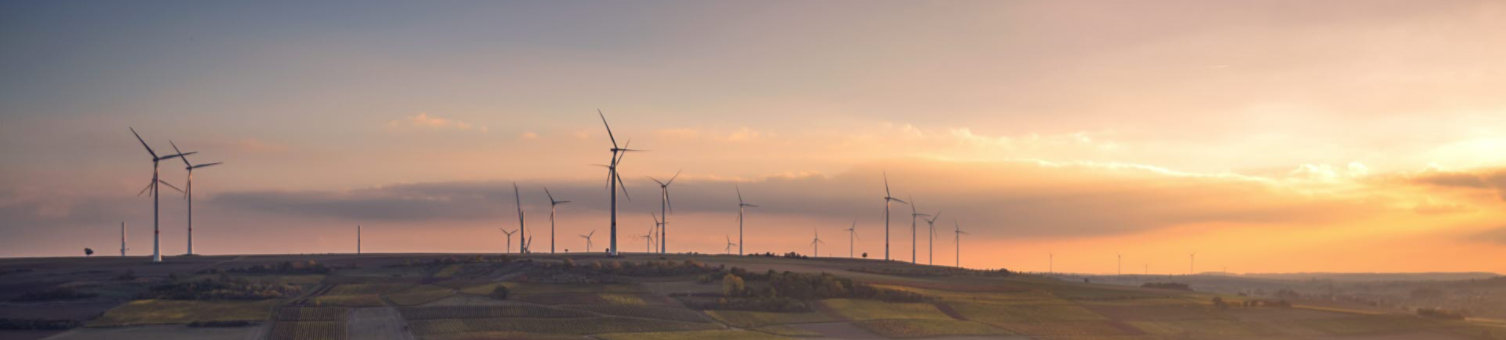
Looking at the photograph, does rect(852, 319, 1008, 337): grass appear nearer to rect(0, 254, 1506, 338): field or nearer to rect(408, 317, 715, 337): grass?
rect(0, 254, 1506, 338): field

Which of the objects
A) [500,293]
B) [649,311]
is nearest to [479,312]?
[500,293]

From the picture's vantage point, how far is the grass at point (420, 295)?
124625 mm

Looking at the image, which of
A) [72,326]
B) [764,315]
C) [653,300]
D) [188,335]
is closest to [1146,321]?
[764,315]

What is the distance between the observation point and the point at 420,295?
426ft

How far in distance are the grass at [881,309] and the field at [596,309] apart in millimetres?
264

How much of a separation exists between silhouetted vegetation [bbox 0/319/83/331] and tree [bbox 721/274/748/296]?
63678 mm

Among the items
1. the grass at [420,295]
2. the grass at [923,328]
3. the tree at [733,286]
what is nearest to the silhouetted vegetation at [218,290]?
the grass at [420,295]

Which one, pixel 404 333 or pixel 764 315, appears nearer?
pixel 404 333

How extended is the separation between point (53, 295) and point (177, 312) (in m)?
18.9

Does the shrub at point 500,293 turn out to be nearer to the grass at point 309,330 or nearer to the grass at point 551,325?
the grass at point 551,325

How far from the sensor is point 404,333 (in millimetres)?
102812

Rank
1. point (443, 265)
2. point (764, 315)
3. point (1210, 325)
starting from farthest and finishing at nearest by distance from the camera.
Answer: point (443, 265) < point (1210, 325) < point (764, 315)

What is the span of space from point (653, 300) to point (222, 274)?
173ft

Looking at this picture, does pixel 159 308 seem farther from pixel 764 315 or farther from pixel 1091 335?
pixel 1091 335
